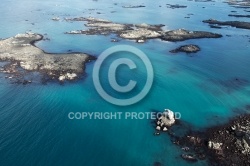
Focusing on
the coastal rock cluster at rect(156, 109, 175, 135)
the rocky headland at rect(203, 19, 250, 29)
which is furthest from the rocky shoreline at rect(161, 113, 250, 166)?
the rocky headland at rect(203, 19, 250, 29)

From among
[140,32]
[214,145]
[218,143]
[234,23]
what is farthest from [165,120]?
[234,23]

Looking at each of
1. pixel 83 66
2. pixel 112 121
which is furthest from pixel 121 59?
pixel 112 121

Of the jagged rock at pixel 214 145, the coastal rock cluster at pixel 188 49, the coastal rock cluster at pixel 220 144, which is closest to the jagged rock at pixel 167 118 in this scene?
the coastal rock cluster at pixel 220 144

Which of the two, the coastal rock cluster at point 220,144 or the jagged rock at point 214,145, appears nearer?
the coastal rock cluster at point 220,144

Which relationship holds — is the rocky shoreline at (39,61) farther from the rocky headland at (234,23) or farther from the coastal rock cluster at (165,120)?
the rocky headland at (234,23)

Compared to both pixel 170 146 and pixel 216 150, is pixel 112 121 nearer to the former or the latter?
pixel 170 146

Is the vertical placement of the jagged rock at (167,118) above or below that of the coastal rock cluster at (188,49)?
below
